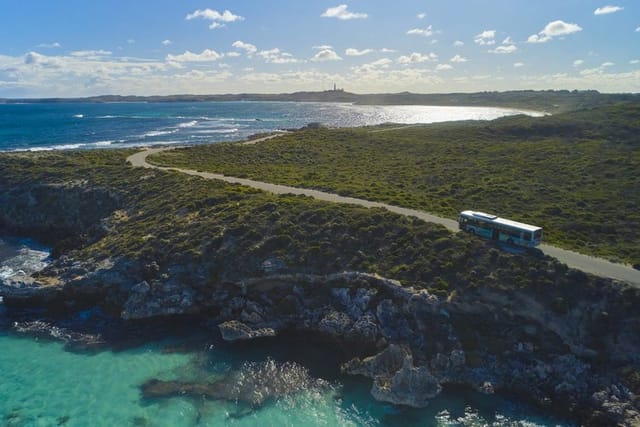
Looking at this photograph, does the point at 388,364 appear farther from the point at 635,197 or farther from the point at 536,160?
the point at 536,160

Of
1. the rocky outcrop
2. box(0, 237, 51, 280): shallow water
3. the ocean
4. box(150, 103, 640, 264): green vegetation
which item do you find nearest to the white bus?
box(150, 103, 640, 264): green vegetation

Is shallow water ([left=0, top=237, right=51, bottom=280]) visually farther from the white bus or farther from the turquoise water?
the white bus

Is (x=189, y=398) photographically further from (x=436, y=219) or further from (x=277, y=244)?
(x=436, y=219)

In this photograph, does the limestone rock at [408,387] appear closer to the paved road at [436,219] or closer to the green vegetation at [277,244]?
the green vegetation at [277,244]

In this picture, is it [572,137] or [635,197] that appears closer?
[635,197]

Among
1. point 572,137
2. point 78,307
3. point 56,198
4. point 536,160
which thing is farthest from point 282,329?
point 572,137

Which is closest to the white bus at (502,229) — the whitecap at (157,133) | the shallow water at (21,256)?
the shallow water at (21,256)
